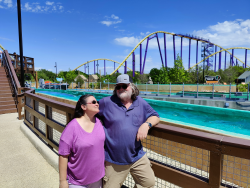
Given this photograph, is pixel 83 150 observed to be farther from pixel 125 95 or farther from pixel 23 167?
pixel 23 167

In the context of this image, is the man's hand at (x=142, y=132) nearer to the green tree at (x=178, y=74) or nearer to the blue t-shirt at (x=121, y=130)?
the blue t-shirt at (x=121, y=130)

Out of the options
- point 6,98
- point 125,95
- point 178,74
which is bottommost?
point 6,98

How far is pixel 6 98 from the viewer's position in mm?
8578

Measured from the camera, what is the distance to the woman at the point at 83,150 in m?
1.66

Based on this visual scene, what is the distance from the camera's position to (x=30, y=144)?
4.40 metres

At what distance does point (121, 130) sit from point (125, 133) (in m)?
0.05

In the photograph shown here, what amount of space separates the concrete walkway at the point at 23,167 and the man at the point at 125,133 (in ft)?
4.65

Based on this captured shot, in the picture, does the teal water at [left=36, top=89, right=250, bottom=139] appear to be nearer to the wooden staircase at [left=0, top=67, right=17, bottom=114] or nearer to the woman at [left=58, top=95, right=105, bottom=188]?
the woman at [left=58, top=95, right=105, bottom=188]

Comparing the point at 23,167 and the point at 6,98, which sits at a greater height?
the point at 6,98

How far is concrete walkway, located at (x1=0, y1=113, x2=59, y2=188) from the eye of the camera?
286 centimetres

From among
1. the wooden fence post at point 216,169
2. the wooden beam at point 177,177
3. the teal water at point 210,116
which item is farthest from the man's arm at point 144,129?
the teal water at point 210,116

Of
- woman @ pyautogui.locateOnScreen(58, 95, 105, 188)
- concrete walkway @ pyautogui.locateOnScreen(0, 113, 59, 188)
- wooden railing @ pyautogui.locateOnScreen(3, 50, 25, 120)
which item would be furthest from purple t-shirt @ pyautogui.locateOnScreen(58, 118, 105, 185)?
wooden railing @ pyautogui.locateOnScreen(3, 50, 25, 120)

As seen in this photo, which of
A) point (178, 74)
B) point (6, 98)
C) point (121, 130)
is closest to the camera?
point (121, 130)

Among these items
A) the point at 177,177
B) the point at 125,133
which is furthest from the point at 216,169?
the point at 125,133
